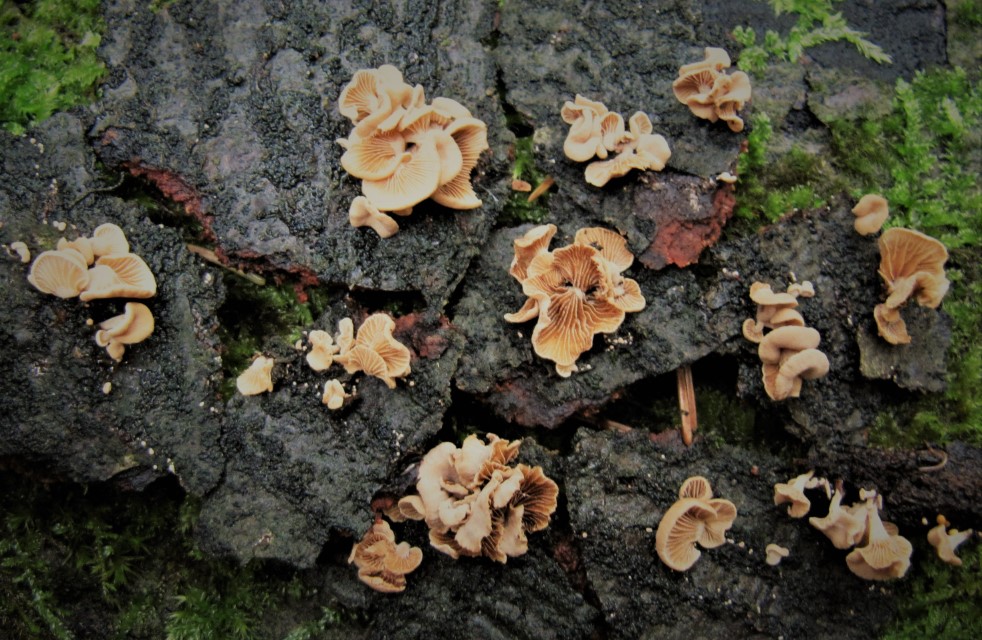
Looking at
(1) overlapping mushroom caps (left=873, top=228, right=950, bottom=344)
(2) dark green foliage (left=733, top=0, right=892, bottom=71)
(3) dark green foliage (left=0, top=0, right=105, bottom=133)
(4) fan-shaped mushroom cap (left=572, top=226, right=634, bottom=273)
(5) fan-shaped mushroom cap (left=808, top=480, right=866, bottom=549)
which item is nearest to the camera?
(5) fan-shaped mushroom cap (left=808, top=480, right=866, bottom=549)

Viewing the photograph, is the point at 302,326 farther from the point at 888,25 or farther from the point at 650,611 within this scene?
the point at 888,25

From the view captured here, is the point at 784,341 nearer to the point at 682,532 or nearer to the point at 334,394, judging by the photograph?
the point at 682,532

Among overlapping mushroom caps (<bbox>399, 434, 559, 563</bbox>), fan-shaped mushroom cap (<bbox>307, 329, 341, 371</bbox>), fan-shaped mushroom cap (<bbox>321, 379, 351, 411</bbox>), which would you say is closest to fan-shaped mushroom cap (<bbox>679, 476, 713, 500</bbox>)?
overlapping mushroom caps (<bbox>399, 434, 559, 563</bbox>)

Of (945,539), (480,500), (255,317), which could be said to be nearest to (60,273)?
(255,317)

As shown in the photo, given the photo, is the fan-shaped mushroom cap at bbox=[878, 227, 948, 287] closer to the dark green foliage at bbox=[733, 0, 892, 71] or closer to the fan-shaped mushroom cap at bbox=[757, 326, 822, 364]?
the fan-shaped mushroom cap at bbox=[757, 326, 822, 364]

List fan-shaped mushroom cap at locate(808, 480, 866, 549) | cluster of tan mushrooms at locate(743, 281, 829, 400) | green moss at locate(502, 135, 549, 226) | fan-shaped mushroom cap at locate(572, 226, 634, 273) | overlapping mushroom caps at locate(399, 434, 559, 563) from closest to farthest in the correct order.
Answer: overlapping mushroom caps at locate(399, 434, 559, 563) → fan-shaped mushroom cap at locate(808, 480, 866, 549) → cluster of tan mushrooms at locate(743, 281, 829, 400) → fan-shaped mushroom cap at locate(572, 226, 634, 273) → green moss at locate(502, 135, 549, 226)

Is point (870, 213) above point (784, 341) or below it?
above

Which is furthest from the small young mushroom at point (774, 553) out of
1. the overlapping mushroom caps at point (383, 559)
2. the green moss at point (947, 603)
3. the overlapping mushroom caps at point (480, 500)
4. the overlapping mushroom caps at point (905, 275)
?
the overlapping mushroom caps at point (383, 559)
